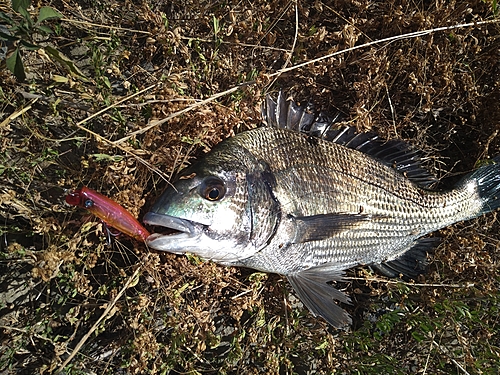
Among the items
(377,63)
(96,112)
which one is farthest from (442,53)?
(96,112)

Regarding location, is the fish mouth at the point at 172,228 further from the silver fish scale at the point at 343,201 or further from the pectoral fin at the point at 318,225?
the pectoral fin at the point at 318,225

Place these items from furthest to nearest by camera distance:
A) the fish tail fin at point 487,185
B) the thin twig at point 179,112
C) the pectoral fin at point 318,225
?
the fish tail fin at point 487,185 < the pectoral fin at point 318,225 < the thin twig at point 179,112

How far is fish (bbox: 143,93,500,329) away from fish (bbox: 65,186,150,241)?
103mm

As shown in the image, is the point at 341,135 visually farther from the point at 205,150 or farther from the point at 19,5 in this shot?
the point at 19,5

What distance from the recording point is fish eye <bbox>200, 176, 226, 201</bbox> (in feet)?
7.41

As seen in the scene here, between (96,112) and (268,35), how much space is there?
1.36 metres

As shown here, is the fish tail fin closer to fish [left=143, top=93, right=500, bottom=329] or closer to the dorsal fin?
fish [left=143, top=93, right=500, bottom=329]

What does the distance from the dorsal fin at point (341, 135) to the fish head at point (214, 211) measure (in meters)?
0.45

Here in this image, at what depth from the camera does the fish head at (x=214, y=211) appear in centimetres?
221

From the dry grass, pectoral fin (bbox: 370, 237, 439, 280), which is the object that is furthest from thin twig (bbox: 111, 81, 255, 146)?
pectoral fin (bbox: 370, 237, 439, 280)

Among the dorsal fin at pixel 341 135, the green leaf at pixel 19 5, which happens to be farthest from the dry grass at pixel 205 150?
the green leaf at pixel 19 5

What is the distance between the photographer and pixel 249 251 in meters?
2.40

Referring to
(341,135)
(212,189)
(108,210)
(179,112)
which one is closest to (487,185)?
(341,135)

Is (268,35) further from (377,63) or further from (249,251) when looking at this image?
(249,251)
